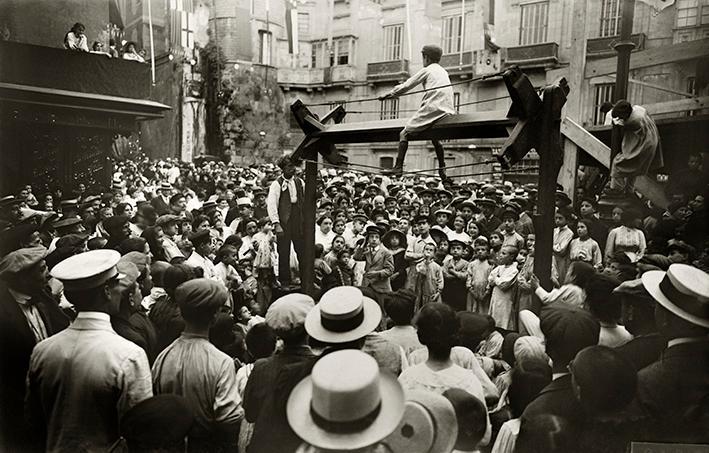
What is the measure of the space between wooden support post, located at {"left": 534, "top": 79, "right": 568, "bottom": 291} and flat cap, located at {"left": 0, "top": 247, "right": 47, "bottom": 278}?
11.2 ft

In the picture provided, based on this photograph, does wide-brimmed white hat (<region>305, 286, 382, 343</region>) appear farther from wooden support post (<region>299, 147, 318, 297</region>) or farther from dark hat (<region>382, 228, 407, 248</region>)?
dark hat (<region>382, 228, 407, 248</region>)

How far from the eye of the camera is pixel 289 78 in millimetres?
9367

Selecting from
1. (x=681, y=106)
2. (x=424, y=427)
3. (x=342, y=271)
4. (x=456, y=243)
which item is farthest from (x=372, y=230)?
(x=424, y=427)

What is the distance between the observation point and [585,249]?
230 inches

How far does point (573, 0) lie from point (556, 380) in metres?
7.66

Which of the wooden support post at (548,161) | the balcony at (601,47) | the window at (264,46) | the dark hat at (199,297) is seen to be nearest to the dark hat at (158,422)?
the dark hat at (199,297)

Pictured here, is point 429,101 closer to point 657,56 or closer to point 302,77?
point 657,56

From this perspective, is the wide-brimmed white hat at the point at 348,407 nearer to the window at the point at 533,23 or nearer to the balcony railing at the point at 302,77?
the window at the point at 533,23

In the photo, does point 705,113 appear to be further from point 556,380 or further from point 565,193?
point 556,380

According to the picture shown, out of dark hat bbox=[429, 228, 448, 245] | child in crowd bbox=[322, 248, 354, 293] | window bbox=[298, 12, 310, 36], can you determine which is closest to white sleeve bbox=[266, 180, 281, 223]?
child in crowd bbox=[322, 248, 354, 293]

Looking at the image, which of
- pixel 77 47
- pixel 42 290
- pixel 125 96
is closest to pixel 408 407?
pixel 42 290

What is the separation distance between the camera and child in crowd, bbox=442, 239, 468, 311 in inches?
242

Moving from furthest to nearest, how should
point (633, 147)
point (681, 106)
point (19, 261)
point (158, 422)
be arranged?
point (681, 106)
point (633, 147)
point (19, 261)
point (158, 422)

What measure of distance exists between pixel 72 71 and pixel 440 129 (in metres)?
4.48
